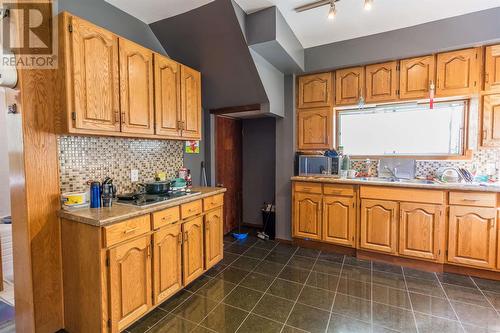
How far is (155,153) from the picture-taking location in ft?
8.63

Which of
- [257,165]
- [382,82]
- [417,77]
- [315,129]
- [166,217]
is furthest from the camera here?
[257,165]

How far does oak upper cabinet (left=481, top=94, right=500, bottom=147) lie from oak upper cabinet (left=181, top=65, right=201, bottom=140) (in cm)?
307

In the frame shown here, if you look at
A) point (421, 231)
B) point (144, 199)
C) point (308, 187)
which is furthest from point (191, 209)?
point (421, 231)

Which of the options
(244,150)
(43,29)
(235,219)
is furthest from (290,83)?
(43,29)

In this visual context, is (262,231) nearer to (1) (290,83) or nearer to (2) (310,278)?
(2) (310,278)

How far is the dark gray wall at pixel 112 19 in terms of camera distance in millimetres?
1918

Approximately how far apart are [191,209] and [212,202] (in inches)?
13.4

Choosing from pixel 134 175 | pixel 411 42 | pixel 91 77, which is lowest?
pixel 134 175

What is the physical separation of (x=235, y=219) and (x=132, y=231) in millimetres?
2444

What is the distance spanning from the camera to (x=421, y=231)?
103 inches

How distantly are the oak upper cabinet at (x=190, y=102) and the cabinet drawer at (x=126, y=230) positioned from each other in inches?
44.2

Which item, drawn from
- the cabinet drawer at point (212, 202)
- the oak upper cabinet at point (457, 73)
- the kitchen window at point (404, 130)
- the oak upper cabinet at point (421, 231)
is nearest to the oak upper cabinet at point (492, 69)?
the oak upper cabinet at point (457, 73)

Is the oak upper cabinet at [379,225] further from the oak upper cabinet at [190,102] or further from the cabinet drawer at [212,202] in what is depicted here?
the oak upper cabinet at [190,102]

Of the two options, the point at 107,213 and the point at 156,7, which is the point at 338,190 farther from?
the point at 156,7
